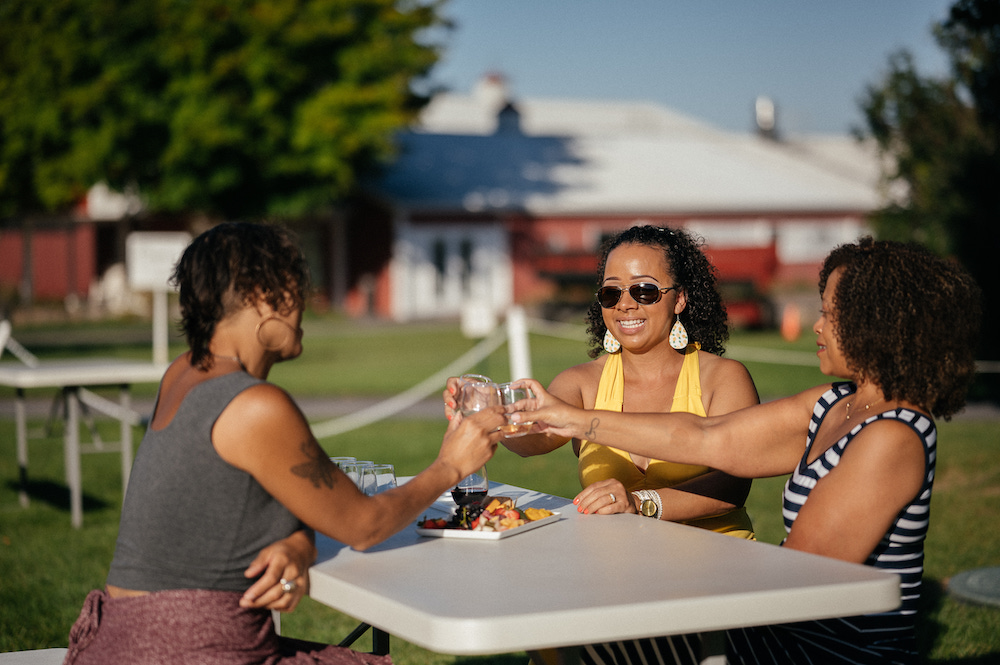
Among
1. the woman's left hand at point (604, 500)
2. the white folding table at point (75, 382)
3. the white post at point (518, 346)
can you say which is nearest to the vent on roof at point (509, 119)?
the white post at point (518, 346)

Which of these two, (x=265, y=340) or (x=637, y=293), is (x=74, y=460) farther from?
(x=265, y=340)

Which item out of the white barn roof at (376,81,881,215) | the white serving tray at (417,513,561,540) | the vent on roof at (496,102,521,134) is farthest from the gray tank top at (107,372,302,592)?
the vent on roof at (496,102,521,134)

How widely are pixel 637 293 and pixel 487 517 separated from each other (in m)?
1.27

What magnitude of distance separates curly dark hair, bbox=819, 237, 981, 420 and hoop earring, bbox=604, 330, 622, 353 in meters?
1.31

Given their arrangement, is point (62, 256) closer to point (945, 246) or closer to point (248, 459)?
point (945, 246)

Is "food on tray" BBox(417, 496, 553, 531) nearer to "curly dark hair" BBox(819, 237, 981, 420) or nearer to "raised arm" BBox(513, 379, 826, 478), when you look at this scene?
"raised arm" BBox(513, 379, 826, 478)

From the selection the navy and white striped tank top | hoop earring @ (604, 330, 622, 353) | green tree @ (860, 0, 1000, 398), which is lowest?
the navy and white striped tank top

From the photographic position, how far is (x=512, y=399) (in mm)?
3059

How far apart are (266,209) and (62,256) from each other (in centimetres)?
985

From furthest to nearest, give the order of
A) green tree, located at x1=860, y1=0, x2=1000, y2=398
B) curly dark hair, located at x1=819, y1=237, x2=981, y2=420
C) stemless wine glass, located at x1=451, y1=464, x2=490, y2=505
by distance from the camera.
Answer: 1. green tree, located at x1=860, y1=0, x2=1000, y2=398
2. stemless wine glass, located at x1=451, y1=464, x2=490, y2=505
3. curly dark hair, located at x1=819, y1=237, x2=981, y2=420

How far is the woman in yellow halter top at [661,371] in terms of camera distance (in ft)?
11.9

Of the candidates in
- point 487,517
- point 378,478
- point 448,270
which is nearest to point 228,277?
point 487,517

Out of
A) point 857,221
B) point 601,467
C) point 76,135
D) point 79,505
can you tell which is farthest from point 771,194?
point 601,467

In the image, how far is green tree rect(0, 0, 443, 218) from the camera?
27.1 meters
